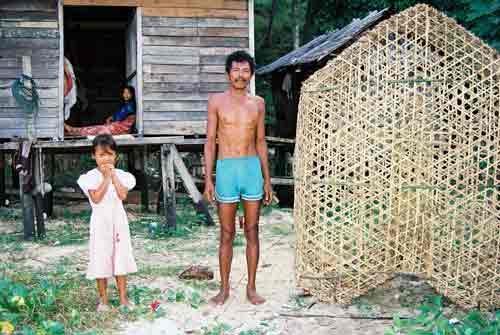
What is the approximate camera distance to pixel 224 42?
9.56 m

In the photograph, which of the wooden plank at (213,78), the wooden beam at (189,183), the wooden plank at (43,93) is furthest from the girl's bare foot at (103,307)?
the wooden plank at (213,78)

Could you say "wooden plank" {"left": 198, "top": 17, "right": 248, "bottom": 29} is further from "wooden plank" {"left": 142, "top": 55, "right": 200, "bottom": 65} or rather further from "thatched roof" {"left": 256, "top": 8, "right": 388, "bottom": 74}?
"thatched roof" {"left": 256, "top": 8, "right": 388, "bottom": 74}

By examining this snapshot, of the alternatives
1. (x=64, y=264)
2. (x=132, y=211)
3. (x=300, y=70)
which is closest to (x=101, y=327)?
(x=64, y=264)

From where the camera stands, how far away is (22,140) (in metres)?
8.75

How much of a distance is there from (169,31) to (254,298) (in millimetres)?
5392

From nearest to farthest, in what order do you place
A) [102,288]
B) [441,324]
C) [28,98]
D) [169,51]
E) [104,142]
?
[441,324] < [104,142] < [102,288] < [28,98] < [169,51]

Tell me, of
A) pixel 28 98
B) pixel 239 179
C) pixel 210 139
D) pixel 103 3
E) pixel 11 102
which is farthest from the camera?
pixel 103 3

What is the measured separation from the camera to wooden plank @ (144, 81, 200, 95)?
30.6 ft

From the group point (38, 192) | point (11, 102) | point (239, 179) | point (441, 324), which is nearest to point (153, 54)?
point (11, 102)

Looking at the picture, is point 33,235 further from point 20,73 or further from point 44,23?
point 44,23

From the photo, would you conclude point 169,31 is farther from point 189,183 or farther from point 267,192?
point 267,192

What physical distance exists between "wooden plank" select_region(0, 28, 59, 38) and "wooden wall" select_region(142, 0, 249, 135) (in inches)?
53.2

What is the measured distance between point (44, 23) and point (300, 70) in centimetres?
555

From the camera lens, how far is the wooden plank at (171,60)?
9328 millimetres
